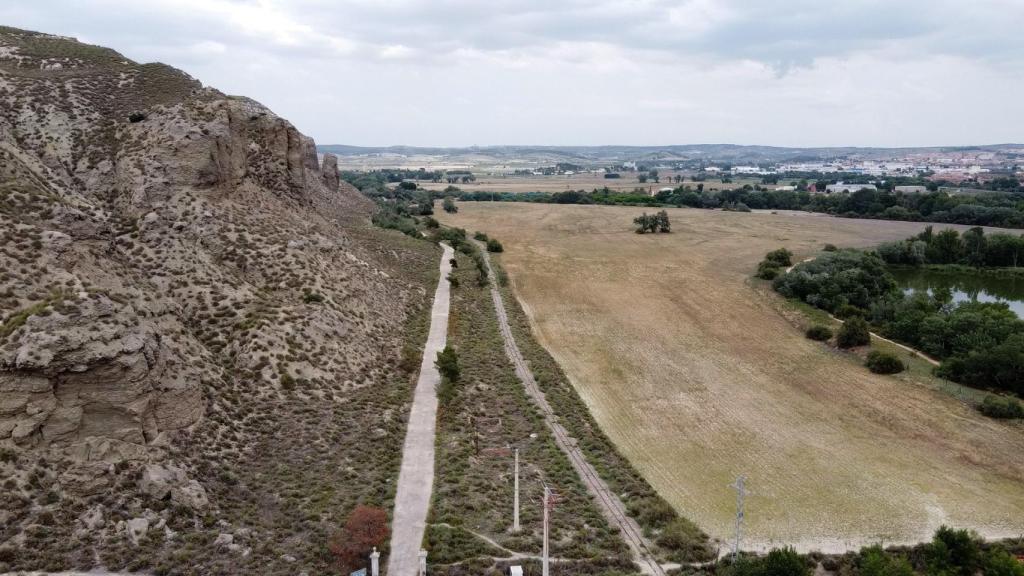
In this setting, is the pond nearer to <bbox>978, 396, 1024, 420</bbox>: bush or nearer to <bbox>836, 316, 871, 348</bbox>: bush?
<bbox>836, 316, 871, 348</bbox>: bush

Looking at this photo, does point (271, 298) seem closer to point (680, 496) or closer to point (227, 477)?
point (227, 477)

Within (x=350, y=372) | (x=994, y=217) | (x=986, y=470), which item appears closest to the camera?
(x=986, y=470)

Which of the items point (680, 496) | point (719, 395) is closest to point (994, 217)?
point (719, 395)

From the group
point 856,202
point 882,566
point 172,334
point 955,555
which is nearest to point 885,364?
point 955,555

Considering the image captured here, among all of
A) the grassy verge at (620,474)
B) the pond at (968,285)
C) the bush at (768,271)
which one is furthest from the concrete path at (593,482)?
the pond at (968,285)

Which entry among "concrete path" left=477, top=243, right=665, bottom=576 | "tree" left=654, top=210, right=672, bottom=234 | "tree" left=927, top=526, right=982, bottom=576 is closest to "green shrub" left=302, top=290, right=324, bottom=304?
"concrete path" left=477, top=243, right=665, bottom=576

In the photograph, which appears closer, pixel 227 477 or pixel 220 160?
pixel 227 477

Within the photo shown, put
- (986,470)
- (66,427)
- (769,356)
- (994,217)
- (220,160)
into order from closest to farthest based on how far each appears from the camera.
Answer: (66,427) → (986,470) → (220,160) → (769,356) → (994,217)
